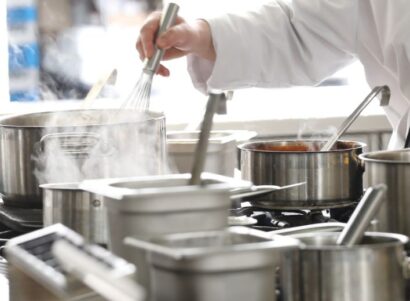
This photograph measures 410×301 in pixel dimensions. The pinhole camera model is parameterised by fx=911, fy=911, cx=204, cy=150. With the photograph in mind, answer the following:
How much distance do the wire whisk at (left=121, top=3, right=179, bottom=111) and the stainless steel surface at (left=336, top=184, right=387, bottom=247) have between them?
56 cm

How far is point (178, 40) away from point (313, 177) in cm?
33

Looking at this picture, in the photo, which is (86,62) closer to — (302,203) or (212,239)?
(302,203)

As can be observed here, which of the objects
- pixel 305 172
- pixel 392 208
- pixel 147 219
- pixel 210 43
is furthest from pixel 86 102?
pixel 147 219

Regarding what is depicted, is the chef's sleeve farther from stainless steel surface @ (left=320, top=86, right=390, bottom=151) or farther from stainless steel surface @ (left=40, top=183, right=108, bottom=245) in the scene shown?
stainless steel surface @ (left=40, top=183, right=108, bottom=245)

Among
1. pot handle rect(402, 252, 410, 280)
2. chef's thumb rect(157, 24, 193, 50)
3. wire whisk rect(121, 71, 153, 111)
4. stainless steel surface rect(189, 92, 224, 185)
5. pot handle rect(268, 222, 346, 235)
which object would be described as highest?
chef's thumb rect(157, 24, 193, 50)

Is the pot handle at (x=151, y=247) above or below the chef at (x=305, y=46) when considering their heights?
below

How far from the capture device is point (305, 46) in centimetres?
189

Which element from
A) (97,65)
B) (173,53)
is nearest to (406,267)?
(173,53)

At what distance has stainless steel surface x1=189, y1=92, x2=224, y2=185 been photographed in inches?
34.9

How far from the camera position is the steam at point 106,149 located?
1356mm

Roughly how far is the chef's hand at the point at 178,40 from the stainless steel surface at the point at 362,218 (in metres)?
0.62

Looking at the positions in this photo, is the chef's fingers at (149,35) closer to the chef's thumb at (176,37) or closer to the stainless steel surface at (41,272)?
the chef's thumb at (176,37)

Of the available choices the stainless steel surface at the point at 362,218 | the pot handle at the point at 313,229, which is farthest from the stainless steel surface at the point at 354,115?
the stainless steel surface at the point at 362,218

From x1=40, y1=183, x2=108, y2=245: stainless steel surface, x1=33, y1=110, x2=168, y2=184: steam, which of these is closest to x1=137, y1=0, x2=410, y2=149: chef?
x1=33, y1=110, x2=168, y2=184: steam
